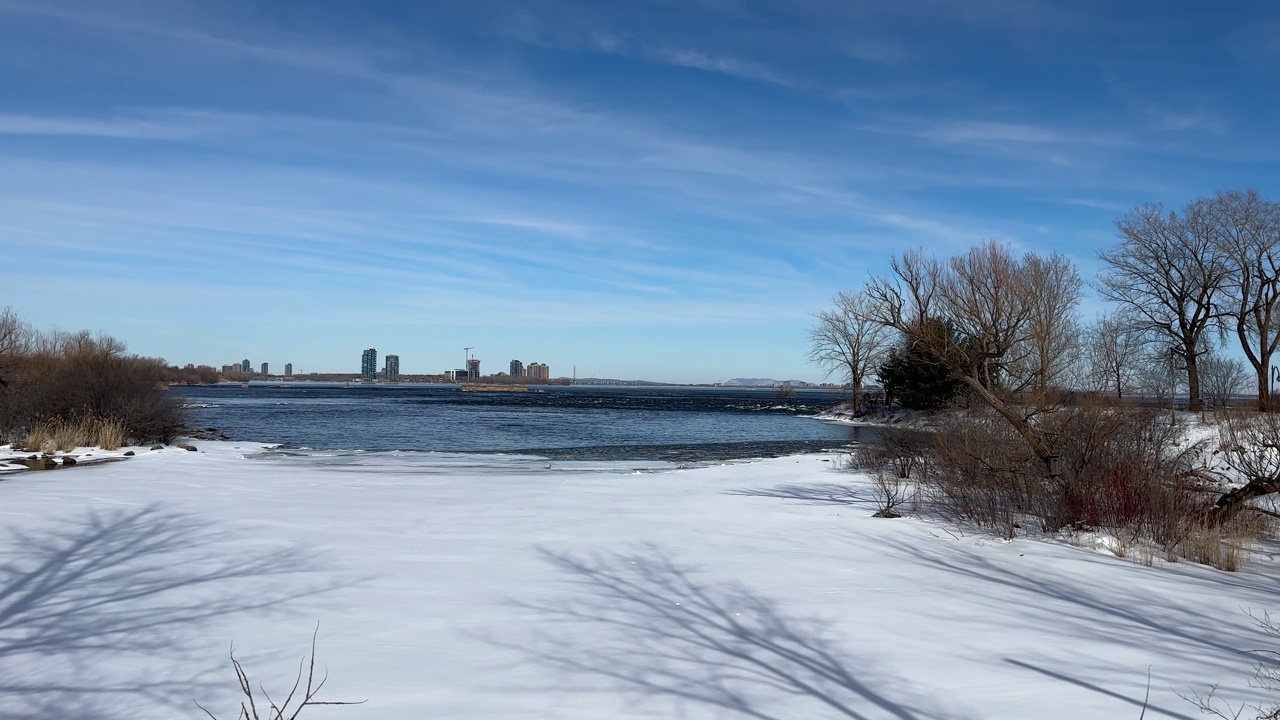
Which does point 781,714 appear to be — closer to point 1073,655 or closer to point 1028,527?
point 1073,655

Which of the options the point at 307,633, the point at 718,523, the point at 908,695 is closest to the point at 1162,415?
the point at 718,523

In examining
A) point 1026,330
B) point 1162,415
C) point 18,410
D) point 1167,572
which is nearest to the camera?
point 1167,572

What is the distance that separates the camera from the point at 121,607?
21.0 ft

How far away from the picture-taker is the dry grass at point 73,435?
19.5 metres

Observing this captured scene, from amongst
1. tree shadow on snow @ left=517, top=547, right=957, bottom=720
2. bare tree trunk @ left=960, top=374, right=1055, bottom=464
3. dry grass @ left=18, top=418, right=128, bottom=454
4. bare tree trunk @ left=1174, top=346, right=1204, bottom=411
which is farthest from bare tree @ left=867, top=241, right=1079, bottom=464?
bare tree trunk @ left=1174, top=346, right=1204, bottom=411

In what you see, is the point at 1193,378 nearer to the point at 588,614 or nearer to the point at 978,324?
the point at 978,324

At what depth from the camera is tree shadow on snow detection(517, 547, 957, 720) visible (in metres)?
4.90

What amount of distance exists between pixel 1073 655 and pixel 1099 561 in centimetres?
399

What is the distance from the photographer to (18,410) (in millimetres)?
22297

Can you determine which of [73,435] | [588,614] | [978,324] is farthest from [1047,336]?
[73,435]

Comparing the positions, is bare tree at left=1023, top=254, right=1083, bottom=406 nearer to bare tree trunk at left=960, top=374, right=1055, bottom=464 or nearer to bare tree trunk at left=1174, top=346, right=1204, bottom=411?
bare tree trunk at left=960, top=374, right=1055, bottom=464

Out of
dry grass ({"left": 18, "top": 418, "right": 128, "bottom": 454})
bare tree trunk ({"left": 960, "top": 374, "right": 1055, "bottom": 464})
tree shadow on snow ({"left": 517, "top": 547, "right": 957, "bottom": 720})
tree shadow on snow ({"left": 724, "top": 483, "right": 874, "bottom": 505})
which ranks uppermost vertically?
Answer: bare tree trunk ({"left": 960, "top": 374, "right": 1055, "bottom": 464})

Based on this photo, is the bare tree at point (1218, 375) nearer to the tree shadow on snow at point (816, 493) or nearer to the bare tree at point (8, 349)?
the tree shadow on snow at point (816, 493)

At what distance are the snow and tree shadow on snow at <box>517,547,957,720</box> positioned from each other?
0.08 ft
